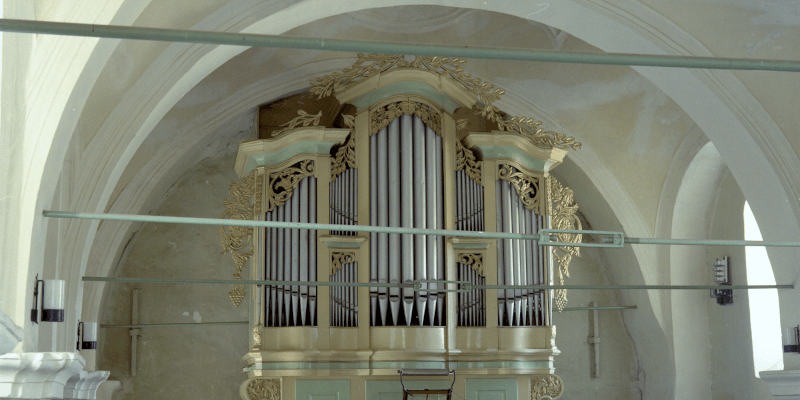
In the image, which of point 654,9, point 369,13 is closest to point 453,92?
point 369,13

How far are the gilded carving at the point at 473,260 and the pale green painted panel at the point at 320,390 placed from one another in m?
1.42

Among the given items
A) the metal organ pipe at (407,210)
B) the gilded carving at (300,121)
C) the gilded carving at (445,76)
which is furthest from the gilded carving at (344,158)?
the gilded carving at (445,76)

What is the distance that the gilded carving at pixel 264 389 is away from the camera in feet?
22.3

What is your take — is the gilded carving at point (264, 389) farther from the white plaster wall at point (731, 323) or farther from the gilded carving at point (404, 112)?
the white plaster wall at point (731, 323)

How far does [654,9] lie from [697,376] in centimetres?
445

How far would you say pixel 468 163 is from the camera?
25.3 feet

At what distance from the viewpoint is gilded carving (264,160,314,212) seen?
24.2 feet

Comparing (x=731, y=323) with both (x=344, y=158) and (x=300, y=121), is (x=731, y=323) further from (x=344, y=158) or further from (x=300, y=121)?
(x=300, y=121)

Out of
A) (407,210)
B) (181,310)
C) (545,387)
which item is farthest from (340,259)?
(181,310)

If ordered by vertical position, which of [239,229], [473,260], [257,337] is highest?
[239,229]

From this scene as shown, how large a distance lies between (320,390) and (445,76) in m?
2.83

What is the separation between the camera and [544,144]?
7.80 meters

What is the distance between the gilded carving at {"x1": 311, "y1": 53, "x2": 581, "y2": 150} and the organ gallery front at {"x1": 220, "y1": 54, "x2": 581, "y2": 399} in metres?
0.02

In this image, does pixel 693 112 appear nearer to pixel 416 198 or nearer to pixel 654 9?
pixel 654 9
